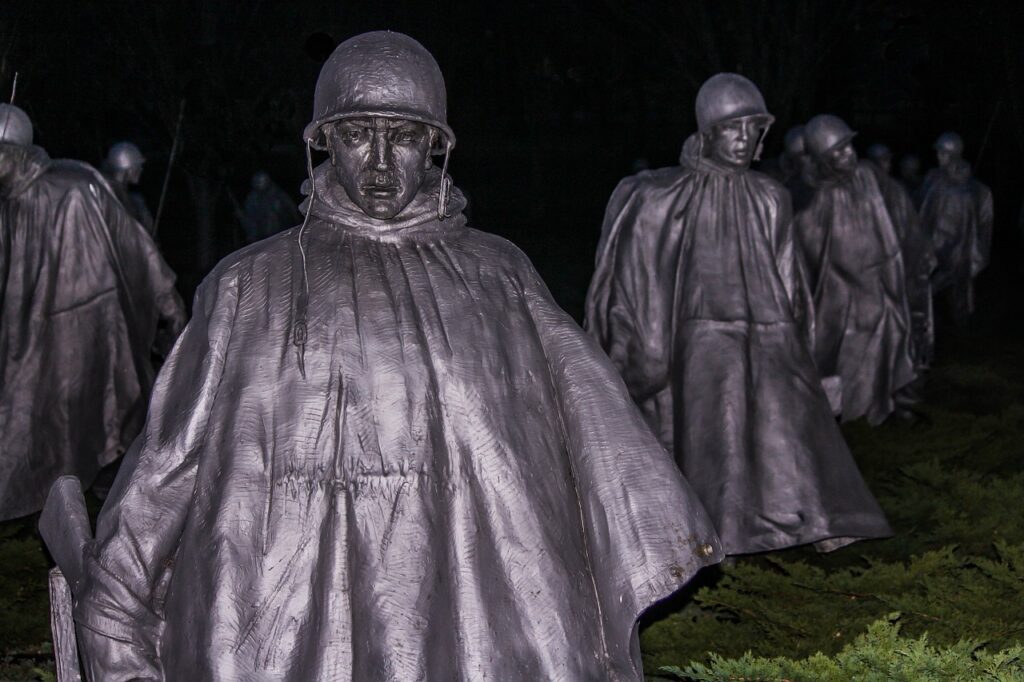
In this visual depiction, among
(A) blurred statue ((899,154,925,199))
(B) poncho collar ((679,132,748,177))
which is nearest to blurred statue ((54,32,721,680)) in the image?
(B) poncho collar ((679,132,748,177))

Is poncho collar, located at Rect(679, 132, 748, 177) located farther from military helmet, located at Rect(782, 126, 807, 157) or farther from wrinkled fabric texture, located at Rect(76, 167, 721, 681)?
military helmet, located at Rect(782, 126, 807, 157)

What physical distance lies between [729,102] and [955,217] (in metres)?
13.1

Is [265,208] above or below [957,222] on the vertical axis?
above

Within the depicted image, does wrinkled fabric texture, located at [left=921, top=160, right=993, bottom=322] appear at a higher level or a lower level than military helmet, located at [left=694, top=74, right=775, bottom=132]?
lower

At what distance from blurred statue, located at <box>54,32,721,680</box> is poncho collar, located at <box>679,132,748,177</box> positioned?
217 inches

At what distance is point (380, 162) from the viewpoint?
14.1ft

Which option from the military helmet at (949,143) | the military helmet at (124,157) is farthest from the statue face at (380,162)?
the military helmet at (949,143)

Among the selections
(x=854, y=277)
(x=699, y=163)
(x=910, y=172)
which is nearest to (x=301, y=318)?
(x=699, y=163)

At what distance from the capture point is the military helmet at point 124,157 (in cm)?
1367

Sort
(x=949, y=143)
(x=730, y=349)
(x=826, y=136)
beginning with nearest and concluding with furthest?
(x=730, y=349) → (x=826, y=136) → (x=949, y=143)

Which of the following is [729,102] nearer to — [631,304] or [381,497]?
[631,304]

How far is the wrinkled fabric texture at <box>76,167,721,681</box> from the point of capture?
12.8 ft

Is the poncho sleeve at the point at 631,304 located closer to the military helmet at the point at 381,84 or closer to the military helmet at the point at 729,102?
the military helmet at the point at 729,102

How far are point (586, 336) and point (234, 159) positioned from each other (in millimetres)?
12771
